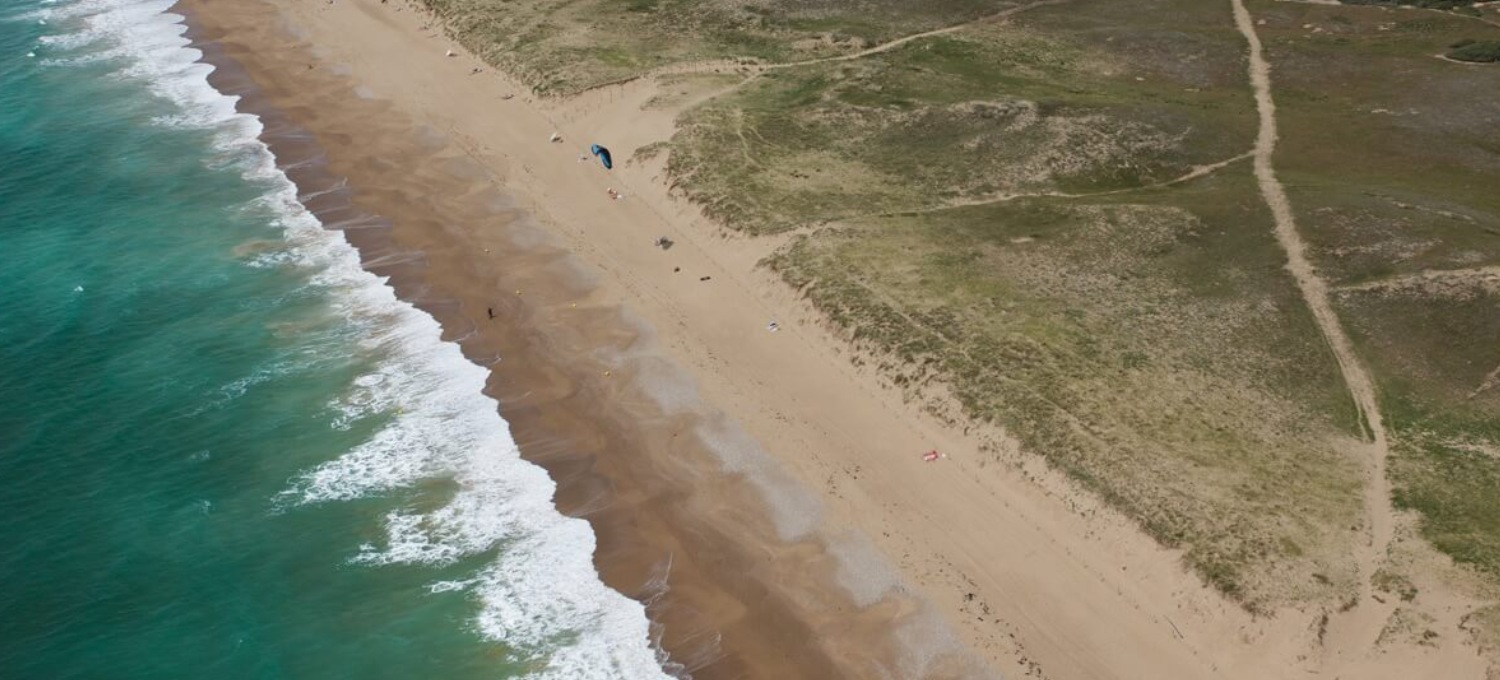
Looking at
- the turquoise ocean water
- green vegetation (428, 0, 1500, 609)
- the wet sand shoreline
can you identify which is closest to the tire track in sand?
green vegetation (428, 0, 1500, 609)

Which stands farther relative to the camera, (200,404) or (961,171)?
(961,171)

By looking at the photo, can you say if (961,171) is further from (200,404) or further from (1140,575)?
(200,404)

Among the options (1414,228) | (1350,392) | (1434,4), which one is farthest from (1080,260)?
(1434,4)

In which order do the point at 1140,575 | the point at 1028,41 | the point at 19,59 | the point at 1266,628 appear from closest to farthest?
the point at 1266,628 < the point at 1140,575 < the point at 1028,41 < the point at 19,59

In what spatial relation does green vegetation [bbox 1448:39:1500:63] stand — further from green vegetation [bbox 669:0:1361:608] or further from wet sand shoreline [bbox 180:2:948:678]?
wet sand shoreline [bbox 180:2:948:678]

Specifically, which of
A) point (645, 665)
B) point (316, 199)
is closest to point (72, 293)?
point (316, 199)

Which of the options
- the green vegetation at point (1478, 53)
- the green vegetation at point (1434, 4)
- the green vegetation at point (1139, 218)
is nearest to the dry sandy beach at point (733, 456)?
the green vegetation at point (1139, 218)
